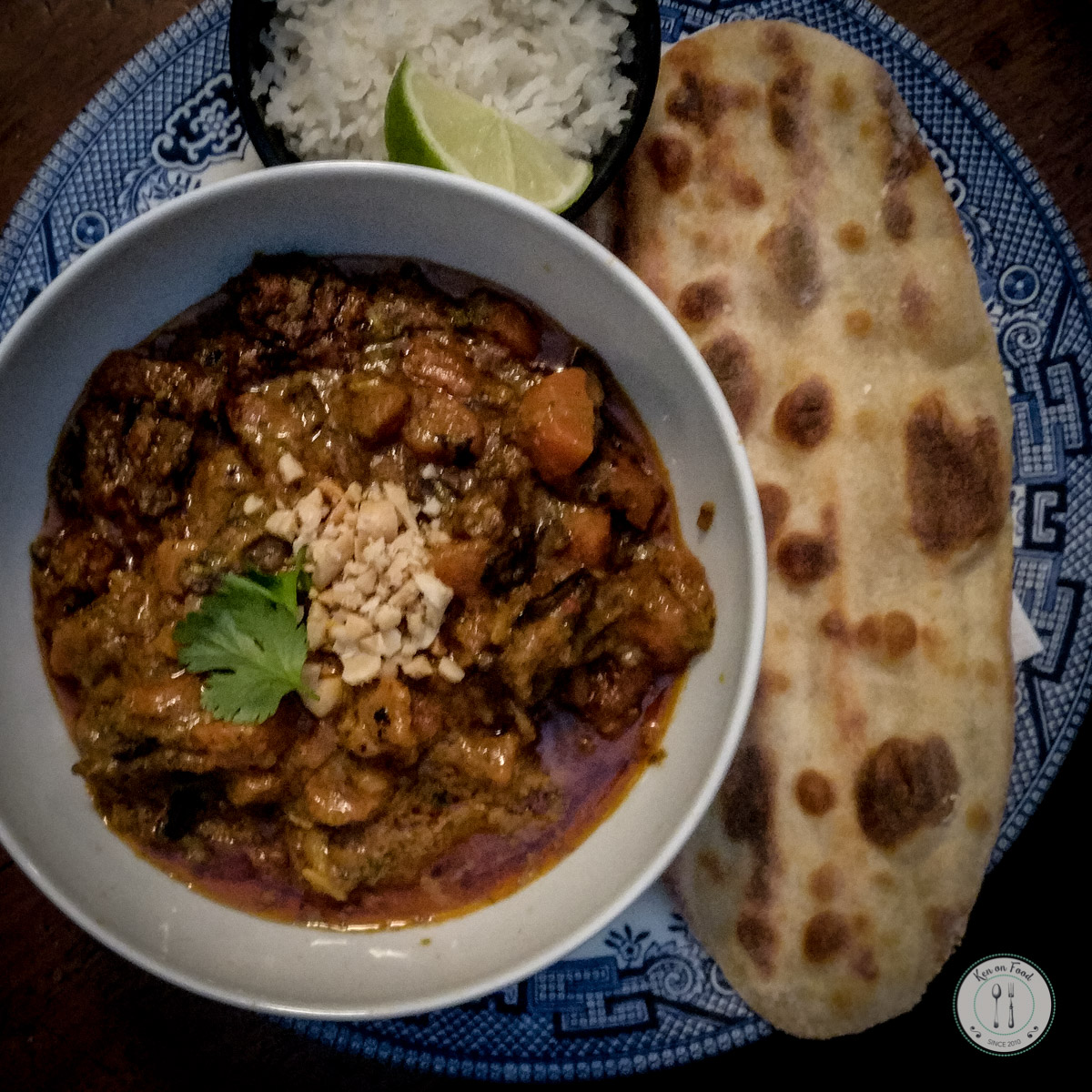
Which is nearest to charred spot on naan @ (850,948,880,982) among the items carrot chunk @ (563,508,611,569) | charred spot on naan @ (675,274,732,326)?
carrot chunk @ (563,508,611,569)

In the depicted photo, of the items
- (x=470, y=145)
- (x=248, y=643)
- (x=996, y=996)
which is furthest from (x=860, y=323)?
(x=996, y=996)

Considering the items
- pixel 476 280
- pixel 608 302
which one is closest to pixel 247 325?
pixel 476 280

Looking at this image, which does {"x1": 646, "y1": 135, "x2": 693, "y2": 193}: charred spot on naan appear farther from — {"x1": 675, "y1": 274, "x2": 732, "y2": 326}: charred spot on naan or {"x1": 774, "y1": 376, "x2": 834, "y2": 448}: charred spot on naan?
{"x1": 774, "y1": 376, "x2": 834, "y2": 448}: charred spot on naan

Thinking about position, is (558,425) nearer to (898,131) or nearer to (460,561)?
(460,561)

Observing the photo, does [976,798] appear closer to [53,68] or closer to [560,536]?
[560,536]

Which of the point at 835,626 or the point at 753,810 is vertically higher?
the point at 835,626

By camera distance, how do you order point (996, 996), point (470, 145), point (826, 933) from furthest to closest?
point (996, 996), point (826, 933), point (470, 145)

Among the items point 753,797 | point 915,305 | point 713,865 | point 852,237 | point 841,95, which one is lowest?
point 713,865
